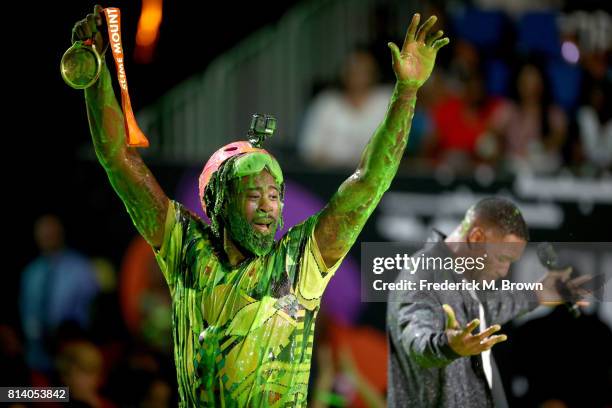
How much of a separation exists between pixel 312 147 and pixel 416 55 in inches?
177

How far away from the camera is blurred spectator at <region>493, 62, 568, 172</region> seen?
24.5 ft

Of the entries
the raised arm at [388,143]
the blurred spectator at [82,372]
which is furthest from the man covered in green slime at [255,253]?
the blurred spectator at [82,372]

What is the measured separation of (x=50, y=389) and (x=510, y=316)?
201cm

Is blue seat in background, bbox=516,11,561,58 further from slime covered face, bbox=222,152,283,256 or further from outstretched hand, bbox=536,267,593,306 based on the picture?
slime covered face, bbox=222,152,283,256

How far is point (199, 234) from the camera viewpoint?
345cm

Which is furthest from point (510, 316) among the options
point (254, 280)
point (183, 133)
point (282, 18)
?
point (282, 18)

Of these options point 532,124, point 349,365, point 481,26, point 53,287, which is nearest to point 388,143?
point 349,365

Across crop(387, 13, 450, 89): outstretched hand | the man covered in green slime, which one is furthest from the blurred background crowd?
crop(387, 13, 450, 89): outstretched hand

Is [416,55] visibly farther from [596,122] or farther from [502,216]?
[596,122]

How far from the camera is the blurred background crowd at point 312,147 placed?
6.52 m

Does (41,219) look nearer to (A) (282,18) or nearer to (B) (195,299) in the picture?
(A) (282,18)

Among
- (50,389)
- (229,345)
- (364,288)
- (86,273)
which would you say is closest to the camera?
(229,345)

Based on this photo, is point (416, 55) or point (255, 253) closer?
point (416, 55)

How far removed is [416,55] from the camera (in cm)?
318
